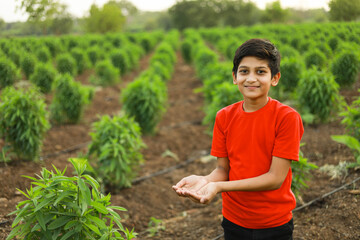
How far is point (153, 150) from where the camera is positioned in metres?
6.48

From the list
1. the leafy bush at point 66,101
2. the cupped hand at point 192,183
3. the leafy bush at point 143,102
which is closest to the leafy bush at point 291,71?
the leafy bush at point 143,102

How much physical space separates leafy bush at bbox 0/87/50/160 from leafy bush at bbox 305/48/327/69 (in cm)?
663

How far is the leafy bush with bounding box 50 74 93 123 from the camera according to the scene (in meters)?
7.38

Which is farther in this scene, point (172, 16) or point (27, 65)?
point (172, 16)

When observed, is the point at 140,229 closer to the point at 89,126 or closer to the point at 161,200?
the point at 161,200

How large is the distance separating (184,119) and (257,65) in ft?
22.8

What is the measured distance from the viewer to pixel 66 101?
739 centimetres

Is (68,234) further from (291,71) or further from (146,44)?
(146,44)

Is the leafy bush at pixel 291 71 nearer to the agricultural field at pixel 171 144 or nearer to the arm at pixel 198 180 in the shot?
the agricultural field at pixel 171 144

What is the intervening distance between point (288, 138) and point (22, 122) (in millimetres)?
4302

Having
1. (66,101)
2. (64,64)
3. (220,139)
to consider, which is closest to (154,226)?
(220,139)

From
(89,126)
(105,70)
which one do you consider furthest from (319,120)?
A: (105,70)

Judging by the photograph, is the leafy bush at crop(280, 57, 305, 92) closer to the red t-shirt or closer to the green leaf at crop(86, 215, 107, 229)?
the red t-shirt

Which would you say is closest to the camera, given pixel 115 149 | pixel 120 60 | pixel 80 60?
pixel 115 149
